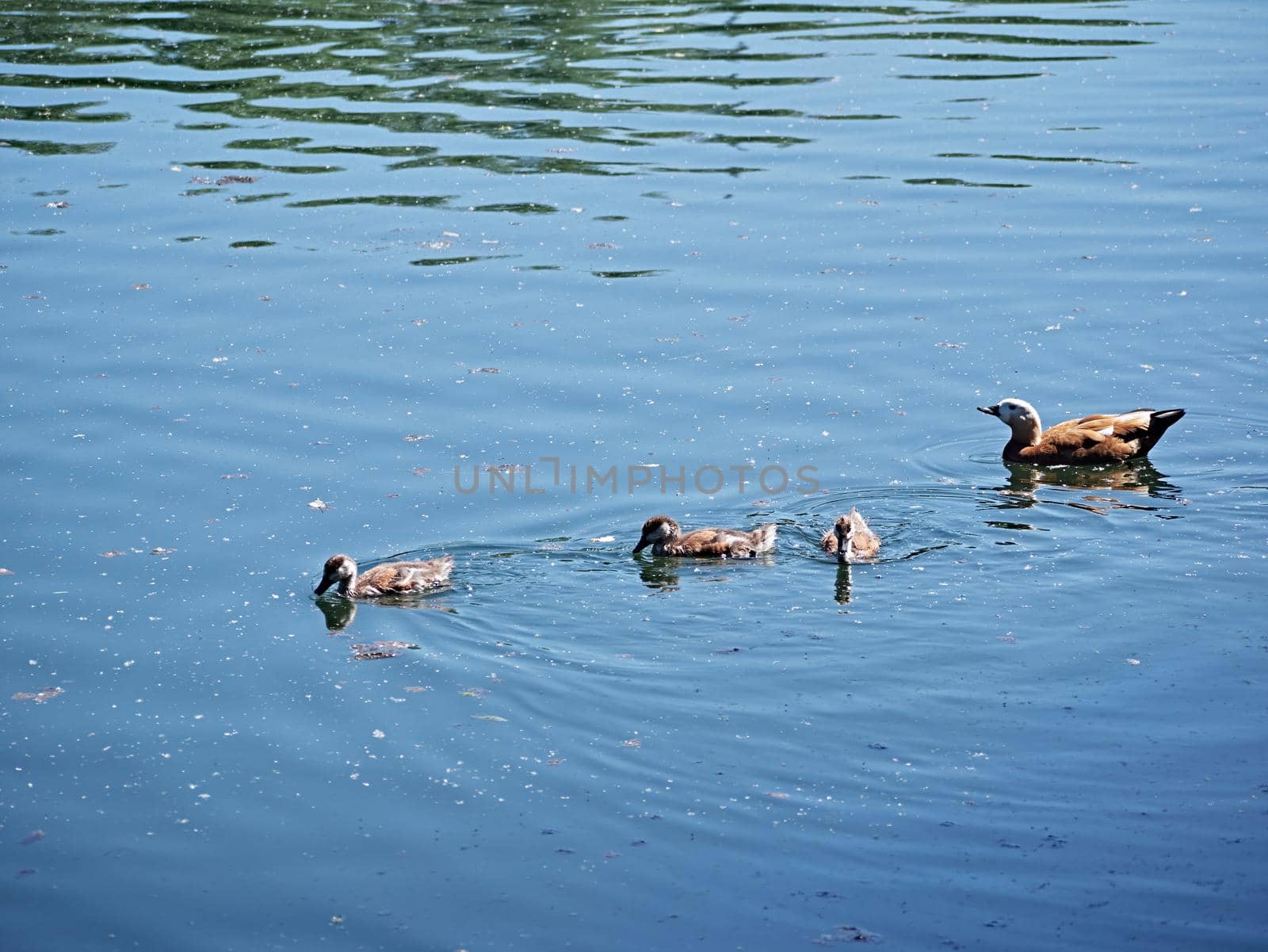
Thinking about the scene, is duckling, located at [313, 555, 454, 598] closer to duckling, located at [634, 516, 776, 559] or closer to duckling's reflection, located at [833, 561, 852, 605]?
duckling, located at [634, 516, 776, 559]

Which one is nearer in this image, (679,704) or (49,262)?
(679,704)

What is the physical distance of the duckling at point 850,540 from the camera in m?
11.0

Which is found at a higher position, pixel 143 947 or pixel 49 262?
pixel 49 262

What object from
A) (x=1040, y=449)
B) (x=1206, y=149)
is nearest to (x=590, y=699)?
(x=1040, y=449)

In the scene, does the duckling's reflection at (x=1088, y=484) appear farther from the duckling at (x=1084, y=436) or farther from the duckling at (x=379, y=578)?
the duckling at (x=379, y=578)

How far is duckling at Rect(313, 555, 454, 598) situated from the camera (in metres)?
10.6

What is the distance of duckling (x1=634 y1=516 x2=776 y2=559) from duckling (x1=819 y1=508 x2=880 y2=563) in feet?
1.55

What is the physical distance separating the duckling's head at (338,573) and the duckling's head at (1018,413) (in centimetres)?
558

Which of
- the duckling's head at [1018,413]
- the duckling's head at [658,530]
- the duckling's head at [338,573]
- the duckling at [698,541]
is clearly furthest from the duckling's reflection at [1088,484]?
the duckling's head at [338,573]

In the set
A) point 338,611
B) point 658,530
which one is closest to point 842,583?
point 658,530

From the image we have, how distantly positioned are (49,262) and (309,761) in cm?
1018

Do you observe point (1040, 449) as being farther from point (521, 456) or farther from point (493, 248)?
point (493, 248)

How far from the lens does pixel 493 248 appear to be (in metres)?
17.9

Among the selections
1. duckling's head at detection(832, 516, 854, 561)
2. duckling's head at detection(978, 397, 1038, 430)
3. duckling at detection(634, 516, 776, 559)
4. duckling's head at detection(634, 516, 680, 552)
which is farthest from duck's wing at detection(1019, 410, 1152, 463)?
duckling's head at detection(634, 516, 680, 552)
